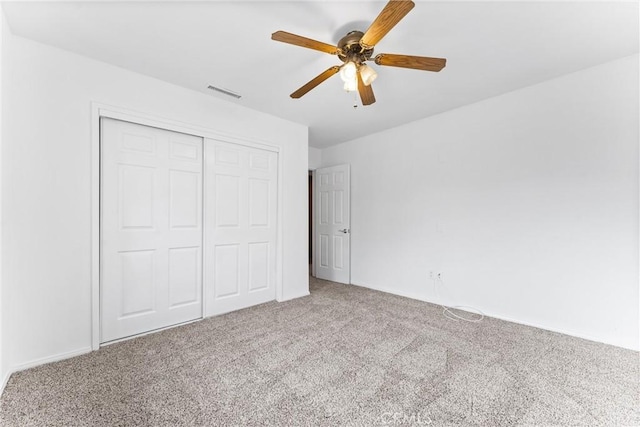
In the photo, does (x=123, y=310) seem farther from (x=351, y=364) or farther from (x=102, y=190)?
(x=351, y=364)

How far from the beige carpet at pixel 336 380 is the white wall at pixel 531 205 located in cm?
38

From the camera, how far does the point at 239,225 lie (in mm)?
3203

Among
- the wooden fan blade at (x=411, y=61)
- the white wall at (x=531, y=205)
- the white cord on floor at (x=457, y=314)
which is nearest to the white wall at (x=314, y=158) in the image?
the white wall at (x=531, y=205)

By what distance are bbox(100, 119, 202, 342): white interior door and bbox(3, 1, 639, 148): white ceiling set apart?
667 millimetres

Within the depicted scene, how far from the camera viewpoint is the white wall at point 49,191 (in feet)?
6.23

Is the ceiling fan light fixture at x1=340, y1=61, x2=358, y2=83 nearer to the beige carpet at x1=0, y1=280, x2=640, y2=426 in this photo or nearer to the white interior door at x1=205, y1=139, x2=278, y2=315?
the white interior door at x1=205, y1=139, x2=278, y2=315

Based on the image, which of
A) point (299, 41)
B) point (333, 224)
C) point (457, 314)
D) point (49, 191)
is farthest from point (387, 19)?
point (333, 224)

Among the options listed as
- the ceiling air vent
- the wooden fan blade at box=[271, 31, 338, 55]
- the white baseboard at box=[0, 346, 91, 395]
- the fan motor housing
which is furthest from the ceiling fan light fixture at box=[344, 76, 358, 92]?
the white baseboard at box=[0, 346, 91, 395]

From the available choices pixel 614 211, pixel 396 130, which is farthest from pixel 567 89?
pixel 396 130

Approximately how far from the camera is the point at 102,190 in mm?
2303

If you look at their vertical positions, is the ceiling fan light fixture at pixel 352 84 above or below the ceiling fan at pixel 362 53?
below

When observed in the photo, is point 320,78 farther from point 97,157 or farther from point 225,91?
point 97,157

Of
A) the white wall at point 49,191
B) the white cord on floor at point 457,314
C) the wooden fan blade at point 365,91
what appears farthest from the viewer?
the white cord on floor at point 457,314

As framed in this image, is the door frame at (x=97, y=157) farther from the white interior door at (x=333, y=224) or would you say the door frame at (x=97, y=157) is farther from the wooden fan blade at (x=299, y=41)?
the white interior door at (x=333, y=224)
